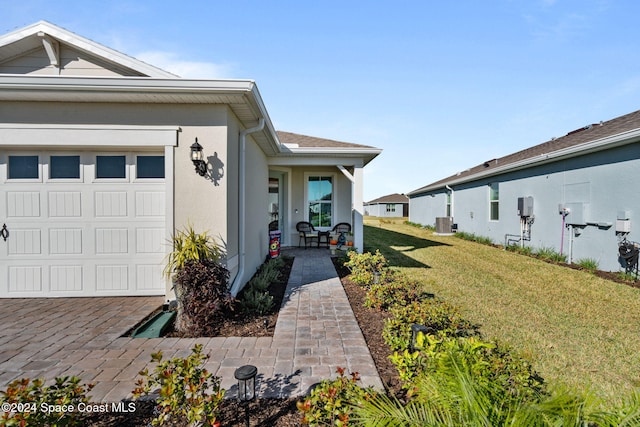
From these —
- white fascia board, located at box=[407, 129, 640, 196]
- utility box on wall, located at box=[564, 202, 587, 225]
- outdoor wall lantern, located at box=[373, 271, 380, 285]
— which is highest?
white fascia board, located at box=[407, 129, 640, 196]

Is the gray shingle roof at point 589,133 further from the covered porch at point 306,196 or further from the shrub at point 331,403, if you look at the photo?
the shrub at point 331,403

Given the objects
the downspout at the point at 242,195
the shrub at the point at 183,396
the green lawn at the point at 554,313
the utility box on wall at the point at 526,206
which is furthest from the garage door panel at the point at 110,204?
the utility box on wall at the point at 526,206

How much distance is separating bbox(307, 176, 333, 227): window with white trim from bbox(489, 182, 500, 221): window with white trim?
741 centimetres

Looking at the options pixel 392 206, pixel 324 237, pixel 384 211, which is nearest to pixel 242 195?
pixel 324 237

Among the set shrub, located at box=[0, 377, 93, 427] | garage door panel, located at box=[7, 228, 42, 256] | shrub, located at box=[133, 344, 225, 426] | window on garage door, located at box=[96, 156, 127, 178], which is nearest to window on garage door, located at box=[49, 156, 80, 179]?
window on garage door, located at box=[96, 156, 127, 178]

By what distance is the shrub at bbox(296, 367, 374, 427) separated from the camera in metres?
1.71

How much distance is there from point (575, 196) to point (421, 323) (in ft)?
25.8

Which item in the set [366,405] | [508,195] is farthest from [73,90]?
[508,195]

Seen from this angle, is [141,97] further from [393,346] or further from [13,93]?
[393,346]

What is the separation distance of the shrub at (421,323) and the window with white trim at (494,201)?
10.2m

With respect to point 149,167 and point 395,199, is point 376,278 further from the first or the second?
point 395,199

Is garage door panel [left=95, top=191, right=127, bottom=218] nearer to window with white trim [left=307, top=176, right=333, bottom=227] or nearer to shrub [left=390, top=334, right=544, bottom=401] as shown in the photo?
shrub [left=390, top=334, right=544, bottom=401]

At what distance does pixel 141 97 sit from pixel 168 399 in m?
4.08

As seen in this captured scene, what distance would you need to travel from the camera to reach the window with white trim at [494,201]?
40.0ft
